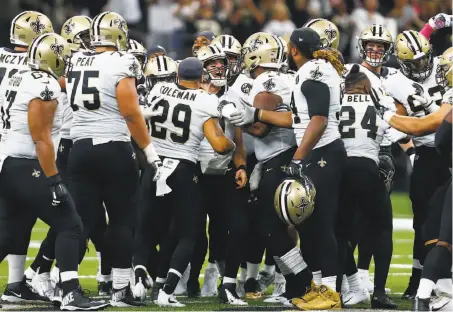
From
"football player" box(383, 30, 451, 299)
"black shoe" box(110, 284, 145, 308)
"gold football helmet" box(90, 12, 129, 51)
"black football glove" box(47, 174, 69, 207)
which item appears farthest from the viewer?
"football player" box(383, 30, 451, 299)

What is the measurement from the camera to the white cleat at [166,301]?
8.71 m

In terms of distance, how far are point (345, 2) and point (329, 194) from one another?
445 inches

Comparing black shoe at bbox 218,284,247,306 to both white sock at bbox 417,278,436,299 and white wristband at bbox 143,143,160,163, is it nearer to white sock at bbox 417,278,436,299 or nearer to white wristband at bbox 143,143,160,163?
white wristband at bbox 143,143,160,163

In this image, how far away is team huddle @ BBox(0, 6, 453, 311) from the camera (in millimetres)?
8164

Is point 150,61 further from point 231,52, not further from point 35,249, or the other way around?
point 35,249

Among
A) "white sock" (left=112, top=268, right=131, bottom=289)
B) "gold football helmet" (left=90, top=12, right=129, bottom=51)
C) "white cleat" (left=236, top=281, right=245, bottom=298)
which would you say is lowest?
"white cleat" (left=236, top=281, right=245, bottom=298)

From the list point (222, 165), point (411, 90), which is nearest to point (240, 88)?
point (222, 165)

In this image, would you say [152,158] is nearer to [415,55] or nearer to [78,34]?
[78,34]

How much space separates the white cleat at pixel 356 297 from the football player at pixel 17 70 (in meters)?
2.28

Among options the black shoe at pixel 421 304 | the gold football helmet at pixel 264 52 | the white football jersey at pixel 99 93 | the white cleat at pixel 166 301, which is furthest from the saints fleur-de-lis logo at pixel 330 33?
the black shoe at pixel 421 304

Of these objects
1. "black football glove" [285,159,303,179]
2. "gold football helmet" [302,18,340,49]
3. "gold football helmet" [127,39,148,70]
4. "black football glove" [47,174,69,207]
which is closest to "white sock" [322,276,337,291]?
"black football glove" [285,159,303,179]

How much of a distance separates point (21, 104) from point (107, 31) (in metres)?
0.84

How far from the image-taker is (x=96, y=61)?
843 centimetres

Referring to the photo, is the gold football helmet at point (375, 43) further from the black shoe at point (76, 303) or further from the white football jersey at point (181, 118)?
the black shoe at point (76, 303)
